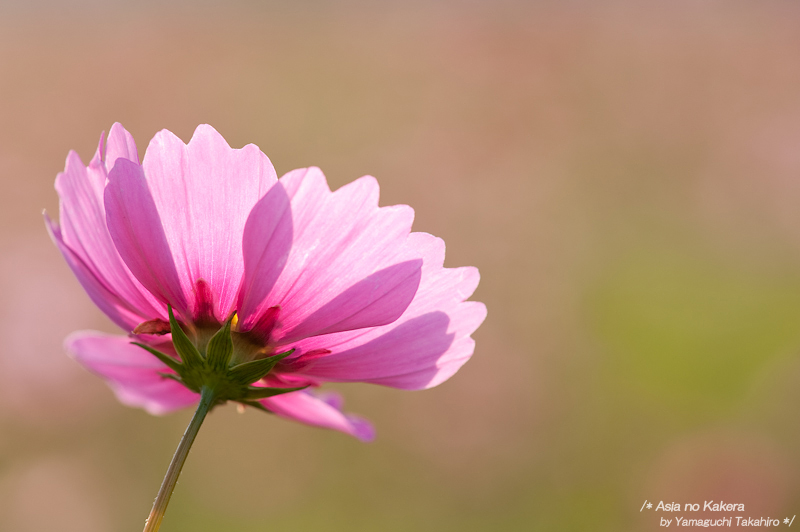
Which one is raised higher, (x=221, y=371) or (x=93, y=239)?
(x=93, y=239)

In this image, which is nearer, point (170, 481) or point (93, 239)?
point (170, 481)

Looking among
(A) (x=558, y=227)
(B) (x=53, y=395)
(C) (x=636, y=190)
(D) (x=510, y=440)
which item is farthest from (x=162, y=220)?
(C) (x=636, y=190)

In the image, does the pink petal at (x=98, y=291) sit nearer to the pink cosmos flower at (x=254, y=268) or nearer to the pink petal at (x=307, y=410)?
the pink cosmos flower at (x=254, y=268)

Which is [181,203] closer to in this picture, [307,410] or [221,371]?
[221,371]

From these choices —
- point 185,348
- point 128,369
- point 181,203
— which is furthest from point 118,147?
point 128,369

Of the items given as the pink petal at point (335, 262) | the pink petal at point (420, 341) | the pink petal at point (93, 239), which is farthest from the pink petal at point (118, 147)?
the pink petal at point (420, 341)

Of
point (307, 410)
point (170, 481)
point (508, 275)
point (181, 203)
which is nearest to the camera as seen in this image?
point (170, 481)

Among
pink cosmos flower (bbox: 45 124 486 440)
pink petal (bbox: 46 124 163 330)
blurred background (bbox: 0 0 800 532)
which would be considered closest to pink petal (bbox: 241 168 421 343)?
pink cosmos flower (bbox: 45 124 486 440)

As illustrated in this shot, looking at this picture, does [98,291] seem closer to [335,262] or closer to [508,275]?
[335,262]

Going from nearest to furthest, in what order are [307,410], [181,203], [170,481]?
[170,481] < [181,203] < [307,410]
